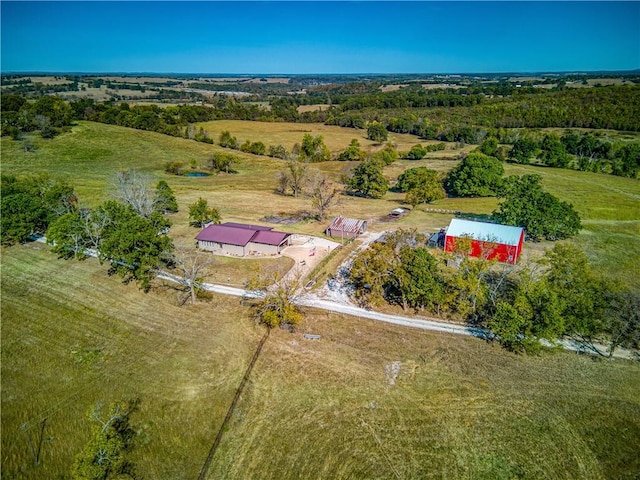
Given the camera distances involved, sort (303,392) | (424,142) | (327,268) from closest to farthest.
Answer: (303,392), (327,268), (424,142)

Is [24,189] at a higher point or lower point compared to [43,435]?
higher

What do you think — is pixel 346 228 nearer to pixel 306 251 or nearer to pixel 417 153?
pixel 306 251

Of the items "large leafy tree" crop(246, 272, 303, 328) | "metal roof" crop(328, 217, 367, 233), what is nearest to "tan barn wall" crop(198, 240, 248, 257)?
"large leafy tree" crop(246, 272, 303, 328)

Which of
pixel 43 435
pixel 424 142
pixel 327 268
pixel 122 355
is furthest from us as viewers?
pixel 424 142

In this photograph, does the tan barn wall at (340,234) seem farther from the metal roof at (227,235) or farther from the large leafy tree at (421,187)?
the large leafy tree at (421,187)

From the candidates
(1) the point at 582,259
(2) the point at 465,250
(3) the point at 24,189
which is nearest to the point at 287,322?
(2) the point at 465,250

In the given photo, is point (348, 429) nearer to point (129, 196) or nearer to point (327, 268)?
point (327, 268)

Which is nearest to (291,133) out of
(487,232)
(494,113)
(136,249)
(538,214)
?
(494,113)

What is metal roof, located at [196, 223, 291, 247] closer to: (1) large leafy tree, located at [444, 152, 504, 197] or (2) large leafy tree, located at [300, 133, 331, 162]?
(1) large leafy tree, located at [444, 152, 504, 197]
